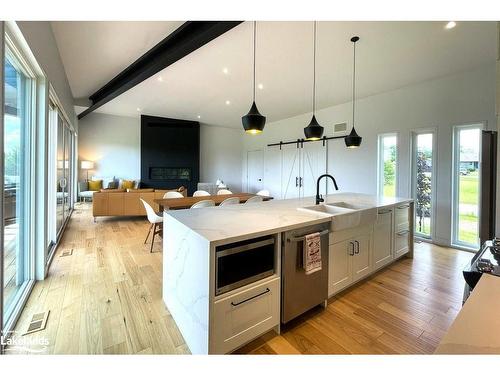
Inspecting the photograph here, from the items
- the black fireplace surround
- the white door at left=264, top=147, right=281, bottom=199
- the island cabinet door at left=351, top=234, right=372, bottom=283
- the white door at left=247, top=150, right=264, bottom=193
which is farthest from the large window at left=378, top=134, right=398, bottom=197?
the black fireplace surround

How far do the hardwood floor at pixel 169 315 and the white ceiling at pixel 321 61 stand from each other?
288 centimetres

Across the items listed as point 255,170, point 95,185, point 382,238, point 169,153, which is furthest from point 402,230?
point 95,185

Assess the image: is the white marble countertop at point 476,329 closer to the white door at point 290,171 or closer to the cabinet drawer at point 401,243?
the cabinet drawer at point 401,243

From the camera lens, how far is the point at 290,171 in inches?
285

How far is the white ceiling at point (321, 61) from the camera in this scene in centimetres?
267

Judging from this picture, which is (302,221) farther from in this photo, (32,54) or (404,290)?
(32,54)

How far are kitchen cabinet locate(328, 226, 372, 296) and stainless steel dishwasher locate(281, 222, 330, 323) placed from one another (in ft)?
0.48

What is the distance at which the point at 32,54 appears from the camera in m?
1.94

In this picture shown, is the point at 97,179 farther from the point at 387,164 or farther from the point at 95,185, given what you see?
the point at 387,164

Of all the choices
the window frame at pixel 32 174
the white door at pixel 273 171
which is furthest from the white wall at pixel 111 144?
the window frame at pixel 32 174

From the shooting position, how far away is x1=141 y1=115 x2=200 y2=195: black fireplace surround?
8000 mm

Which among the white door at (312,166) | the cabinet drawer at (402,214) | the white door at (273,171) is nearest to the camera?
the cabinet drawer at (402,214)

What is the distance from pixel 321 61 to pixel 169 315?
3.83 metres
